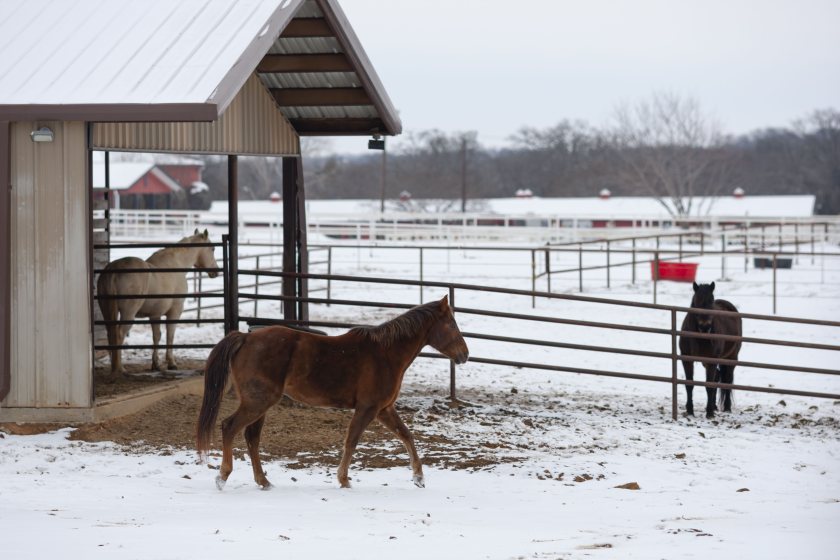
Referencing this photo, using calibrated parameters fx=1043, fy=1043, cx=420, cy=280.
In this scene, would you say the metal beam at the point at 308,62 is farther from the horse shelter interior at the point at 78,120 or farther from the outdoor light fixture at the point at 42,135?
the outdoor light fixture at the point at 42,135

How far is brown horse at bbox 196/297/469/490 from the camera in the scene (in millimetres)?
6473

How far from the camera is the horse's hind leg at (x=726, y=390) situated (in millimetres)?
9688

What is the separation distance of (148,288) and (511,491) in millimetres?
5228

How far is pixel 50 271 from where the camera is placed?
7895 millimetres

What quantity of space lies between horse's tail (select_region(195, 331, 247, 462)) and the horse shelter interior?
5.58 ft

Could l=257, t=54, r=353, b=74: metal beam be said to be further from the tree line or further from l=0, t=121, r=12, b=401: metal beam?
the tree line

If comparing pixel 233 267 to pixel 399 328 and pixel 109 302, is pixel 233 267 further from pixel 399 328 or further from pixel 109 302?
pixel 399 328

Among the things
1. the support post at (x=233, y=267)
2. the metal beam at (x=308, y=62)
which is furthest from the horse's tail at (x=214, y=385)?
the metal beam at (x=308, y=62)

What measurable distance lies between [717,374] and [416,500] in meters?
4.74

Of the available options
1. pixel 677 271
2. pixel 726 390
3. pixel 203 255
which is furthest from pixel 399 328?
pixel 677 271

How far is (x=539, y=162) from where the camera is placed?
79.9 meters

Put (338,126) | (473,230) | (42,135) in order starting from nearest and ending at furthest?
(42,135) < (338,126) < (473,230)

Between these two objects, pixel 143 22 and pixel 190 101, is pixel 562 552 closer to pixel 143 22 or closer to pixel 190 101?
pixel 190 101

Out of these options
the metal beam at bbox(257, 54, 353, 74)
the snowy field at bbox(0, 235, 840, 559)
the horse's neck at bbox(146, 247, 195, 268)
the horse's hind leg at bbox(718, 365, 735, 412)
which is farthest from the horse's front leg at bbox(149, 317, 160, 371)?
the horse's hind leg at bbox(718, 365, 735, 412)
